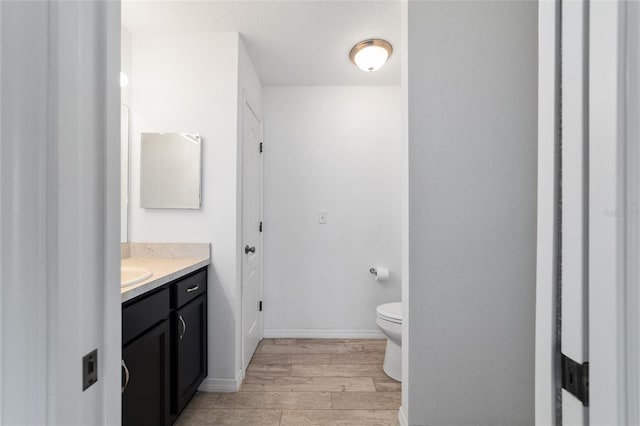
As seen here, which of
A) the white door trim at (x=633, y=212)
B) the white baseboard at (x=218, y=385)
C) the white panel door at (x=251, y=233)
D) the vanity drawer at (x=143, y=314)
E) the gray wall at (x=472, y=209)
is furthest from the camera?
the white panel door at (x=251, y=233)

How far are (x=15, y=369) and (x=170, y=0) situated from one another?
2.06 m

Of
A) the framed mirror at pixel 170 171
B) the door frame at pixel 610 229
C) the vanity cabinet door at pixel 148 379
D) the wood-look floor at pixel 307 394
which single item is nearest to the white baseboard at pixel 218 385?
the wood-look floor at pixel 307 394

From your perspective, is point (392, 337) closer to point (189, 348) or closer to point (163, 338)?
point (189, 348)

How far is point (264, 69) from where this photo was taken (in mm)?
2795

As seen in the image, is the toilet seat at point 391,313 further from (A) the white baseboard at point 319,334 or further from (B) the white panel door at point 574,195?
(B) the white panel door at point 574,195

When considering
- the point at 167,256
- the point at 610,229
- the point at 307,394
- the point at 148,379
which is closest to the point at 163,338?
the point at 148,379

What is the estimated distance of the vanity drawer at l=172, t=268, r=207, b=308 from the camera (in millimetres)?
1745

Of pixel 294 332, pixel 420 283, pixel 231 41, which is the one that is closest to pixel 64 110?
pixel 420 283

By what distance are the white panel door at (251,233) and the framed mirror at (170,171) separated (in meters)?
0.35

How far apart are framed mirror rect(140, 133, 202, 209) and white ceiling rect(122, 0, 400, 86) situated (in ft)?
2.25

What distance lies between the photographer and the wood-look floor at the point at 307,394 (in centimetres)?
190

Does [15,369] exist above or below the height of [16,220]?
below

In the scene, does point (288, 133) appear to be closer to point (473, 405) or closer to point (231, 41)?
point (231, 41)

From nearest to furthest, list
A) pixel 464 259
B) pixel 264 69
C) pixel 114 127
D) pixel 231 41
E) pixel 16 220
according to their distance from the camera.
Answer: pixel 16 220 < pixel 114 127 < pixel 464 259 < pixel 231 41 < pixel 264 69
